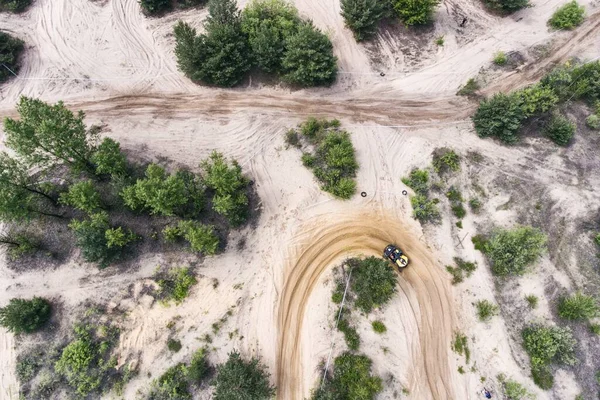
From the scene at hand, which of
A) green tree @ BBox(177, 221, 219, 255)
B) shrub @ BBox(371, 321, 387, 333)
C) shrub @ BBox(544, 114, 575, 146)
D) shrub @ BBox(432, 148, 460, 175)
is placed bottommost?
shrub @ BBox(371, 321, 387, 333)

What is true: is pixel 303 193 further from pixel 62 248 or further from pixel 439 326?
pixel 62 248

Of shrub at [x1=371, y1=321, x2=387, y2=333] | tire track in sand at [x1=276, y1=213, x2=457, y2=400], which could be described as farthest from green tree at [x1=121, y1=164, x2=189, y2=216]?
shrub at [x1=371, y1=321, x2=387, y2=333]

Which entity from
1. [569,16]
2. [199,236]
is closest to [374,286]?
[199,236]

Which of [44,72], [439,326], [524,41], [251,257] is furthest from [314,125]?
[44,72]

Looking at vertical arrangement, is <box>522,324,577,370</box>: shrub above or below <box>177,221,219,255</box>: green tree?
below

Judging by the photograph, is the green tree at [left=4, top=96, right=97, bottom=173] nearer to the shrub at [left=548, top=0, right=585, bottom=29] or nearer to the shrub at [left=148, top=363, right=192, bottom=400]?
the shrub at [left=148, top=363, right=192, bottom=400]

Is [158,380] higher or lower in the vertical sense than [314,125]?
lower
